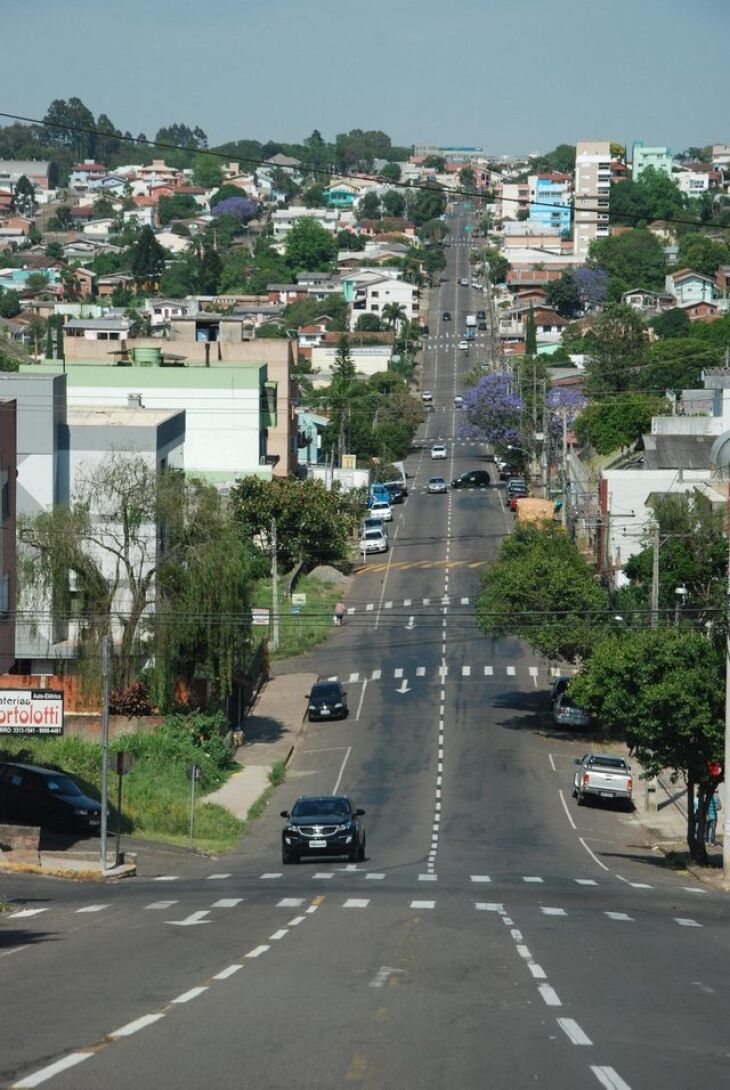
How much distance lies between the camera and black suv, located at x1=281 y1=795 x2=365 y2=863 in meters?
36.8

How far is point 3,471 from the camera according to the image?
48.4m

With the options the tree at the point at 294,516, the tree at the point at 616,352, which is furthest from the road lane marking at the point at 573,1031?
the tree at the point at 616,352

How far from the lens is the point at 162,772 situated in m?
49.5

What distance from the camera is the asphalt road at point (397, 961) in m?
13.6

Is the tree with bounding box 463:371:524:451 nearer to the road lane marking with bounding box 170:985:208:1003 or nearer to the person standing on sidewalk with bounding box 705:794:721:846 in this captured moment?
the person standing on sidewalk with bounding box 705:794:721:846

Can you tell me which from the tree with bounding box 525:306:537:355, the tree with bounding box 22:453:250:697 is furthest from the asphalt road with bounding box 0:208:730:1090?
the tree with bounding box 525:306:537:355

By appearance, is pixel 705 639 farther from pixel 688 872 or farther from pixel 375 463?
pixel 375 463

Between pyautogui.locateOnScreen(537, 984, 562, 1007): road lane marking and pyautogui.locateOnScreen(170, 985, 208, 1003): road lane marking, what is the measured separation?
3235mm

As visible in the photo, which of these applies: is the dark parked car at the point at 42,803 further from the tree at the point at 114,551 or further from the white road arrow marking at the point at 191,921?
the white road arrow marking at the point at 191,921

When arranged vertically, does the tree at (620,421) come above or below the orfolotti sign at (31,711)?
above

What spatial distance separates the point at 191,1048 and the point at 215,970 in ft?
16.3

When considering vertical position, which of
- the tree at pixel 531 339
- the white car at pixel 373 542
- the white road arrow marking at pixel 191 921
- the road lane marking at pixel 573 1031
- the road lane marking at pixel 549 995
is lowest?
the white road arrow marking at pixel 191 921

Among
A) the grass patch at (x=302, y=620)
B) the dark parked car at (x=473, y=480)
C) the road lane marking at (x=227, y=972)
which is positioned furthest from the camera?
the dark parked car at (x=473, y=480)

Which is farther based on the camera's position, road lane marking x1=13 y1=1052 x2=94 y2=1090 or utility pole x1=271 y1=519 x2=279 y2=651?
utility pole x1=271 y1=519 x2=279 y2=651
